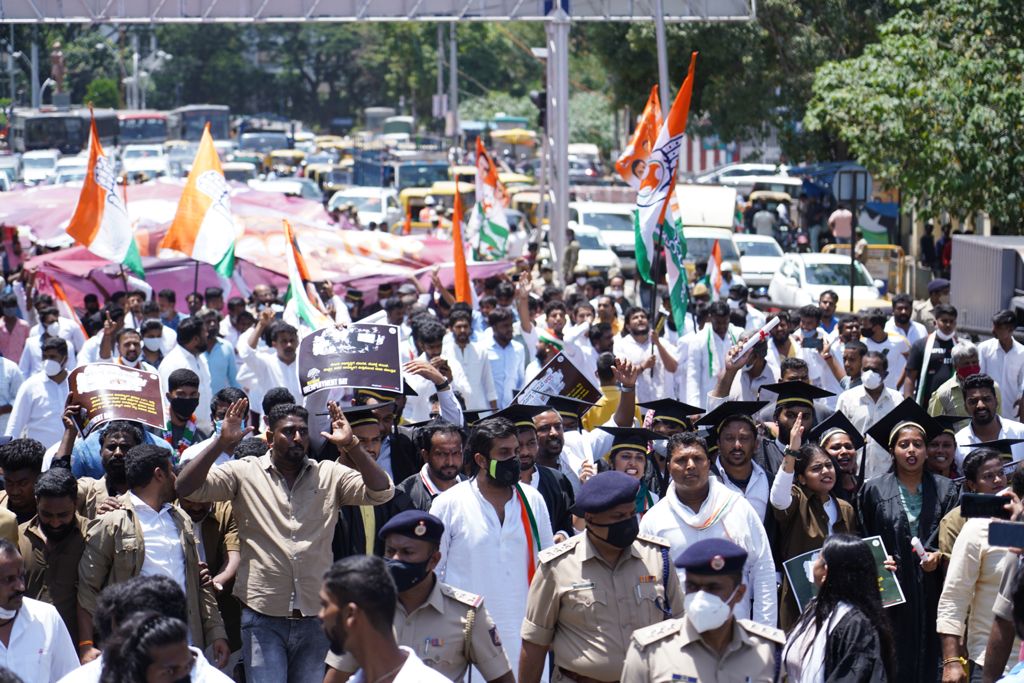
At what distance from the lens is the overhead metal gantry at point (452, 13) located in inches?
998

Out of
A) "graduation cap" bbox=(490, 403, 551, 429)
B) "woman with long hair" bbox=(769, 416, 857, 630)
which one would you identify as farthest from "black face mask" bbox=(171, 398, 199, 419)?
"woman with long hair" bbox=(769, 416, 857, 630)

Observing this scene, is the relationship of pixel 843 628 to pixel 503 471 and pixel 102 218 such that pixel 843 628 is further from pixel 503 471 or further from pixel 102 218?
pixel 102 218

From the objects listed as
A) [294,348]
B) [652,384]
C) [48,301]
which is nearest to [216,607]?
[294,348]

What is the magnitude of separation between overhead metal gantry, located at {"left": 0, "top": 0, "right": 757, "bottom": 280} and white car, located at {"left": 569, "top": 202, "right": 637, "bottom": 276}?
9489 millimetres

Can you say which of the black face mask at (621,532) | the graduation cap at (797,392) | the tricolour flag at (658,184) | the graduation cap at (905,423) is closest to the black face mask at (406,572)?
the black face mask at (621,532)

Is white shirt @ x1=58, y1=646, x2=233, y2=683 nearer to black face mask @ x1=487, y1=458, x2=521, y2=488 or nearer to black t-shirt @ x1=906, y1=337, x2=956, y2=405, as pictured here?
black face mask @ x1=487, y1=458, x2=521, y2=488

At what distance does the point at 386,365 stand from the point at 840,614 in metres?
4.34

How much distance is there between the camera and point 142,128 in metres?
76.6

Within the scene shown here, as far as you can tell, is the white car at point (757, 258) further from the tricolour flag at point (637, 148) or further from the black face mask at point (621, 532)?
the black face mask at point (621, 532)

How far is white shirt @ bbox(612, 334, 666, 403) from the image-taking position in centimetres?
1394

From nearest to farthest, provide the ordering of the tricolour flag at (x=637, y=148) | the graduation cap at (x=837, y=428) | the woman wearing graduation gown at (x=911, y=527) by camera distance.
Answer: the woman wearing graduation gown at (x=911, y=527)
the graduation cap at (x=837, y=428)
the tricolour flag at (x=637, y=148)

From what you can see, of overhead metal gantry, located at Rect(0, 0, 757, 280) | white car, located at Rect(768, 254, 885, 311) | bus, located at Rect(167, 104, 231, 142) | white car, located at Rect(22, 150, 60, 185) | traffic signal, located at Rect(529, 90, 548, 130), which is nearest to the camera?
overhead metal gantry, located at Rect(0, 0, 757, 280)

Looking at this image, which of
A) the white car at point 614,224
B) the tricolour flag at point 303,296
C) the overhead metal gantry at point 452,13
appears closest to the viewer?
the tricolour flag at point 303,296

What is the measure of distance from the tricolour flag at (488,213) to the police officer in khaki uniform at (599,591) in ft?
51.5
